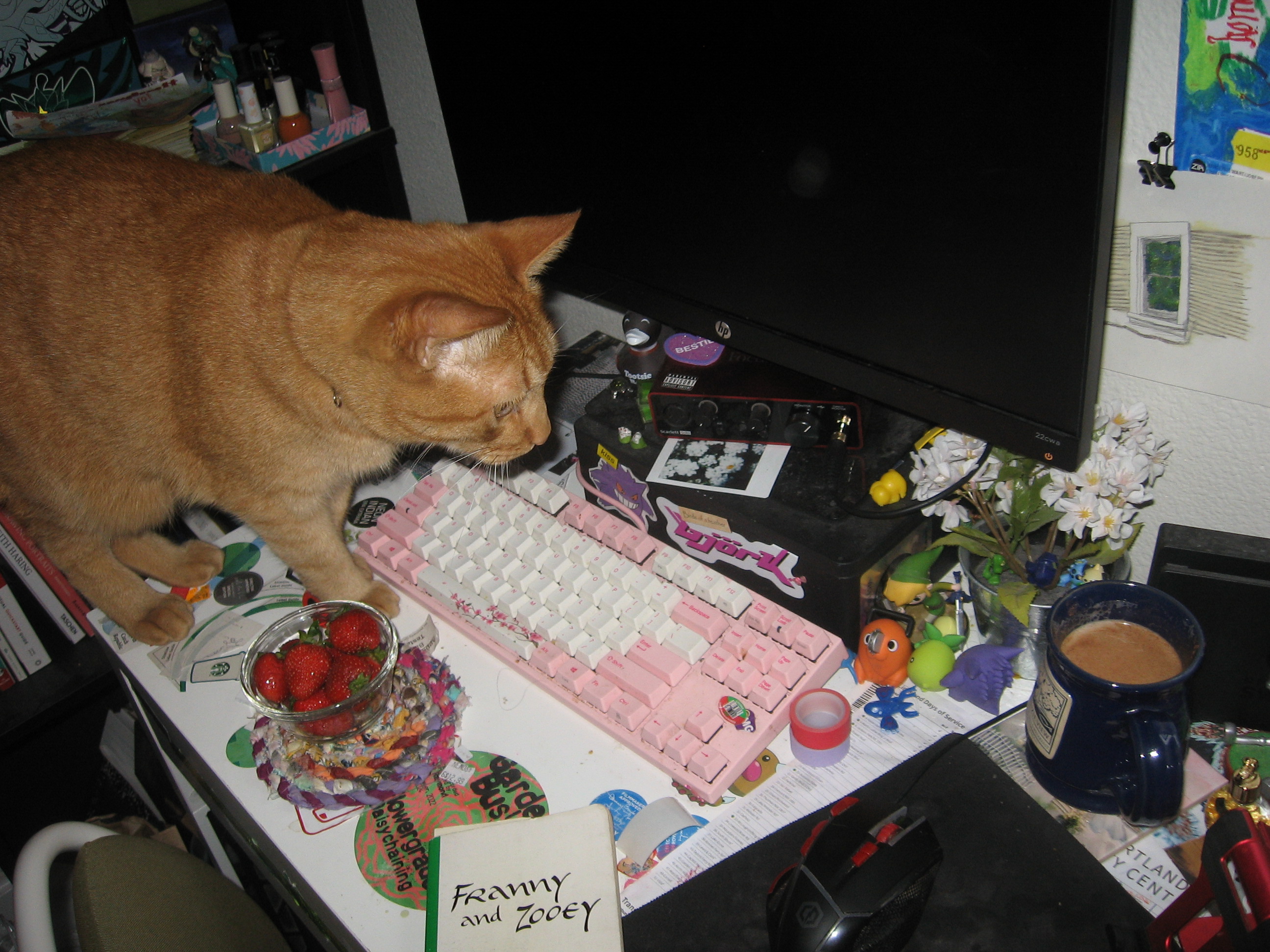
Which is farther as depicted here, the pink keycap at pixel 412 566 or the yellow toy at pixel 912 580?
the pink keycap at pixel 412 566

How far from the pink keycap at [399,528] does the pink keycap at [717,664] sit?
14.1 inches

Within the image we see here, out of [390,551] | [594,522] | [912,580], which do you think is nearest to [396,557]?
[390,551]

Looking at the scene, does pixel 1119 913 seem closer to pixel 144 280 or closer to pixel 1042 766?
pixel 1042 766

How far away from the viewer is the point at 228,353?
89cm

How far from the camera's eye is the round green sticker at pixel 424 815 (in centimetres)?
72

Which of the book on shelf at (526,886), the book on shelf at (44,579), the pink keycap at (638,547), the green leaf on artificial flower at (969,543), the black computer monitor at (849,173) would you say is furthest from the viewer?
the book on shelf at (44,579)

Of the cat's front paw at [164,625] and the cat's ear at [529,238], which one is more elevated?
the cat's ear at [529,238]

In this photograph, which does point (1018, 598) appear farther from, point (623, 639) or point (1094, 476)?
point (623, 639)

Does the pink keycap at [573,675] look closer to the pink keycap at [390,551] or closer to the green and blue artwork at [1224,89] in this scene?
the pink keycap at [390,551]

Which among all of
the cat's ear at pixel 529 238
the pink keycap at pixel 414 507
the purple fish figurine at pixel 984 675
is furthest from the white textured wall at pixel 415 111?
the purple fish figurine at pixel 984 675

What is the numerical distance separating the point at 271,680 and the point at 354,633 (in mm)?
→ 82

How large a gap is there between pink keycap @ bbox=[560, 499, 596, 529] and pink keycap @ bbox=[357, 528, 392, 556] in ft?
0.66

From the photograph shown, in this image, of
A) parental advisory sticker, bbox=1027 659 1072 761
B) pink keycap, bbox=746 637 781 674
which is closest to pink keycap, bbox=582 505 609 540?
pink keycap, bbox=746 637 781 674

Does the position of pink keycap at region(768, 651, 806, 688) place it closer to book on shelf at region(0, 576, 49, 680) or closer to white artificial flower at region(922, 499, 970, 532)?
white artificial flower at region(922, 499, 970, 532)
